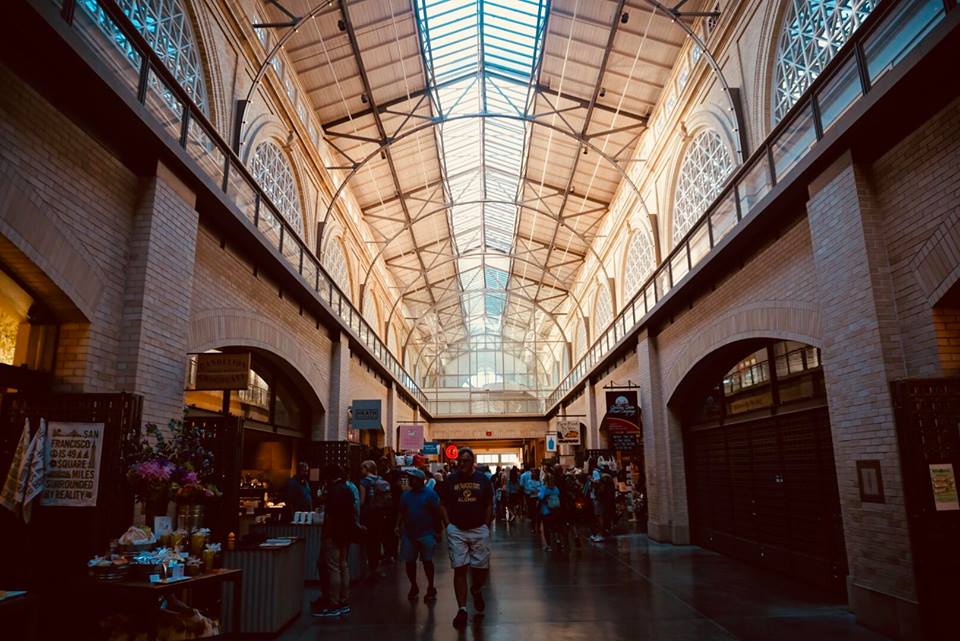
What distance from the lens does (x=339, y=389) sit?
53.7 feet

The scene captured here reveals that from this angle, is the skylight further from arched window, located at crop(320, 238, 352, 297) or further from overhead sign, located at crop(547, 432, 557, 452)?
overhead sign, located at crop(547, 432, 557, 452)

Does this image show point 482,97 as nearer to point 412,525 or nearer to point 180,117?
point 180,117

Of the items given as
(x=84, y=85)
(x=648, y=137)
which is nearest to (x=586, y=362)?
(x=648, y=137)

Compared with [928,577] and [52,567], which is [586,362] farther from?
[52,567]

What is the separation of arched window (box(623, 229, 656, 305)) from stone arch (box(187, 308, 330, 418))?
9.58 meters

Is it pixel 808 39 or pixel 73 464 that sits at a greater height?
pixel 808 39

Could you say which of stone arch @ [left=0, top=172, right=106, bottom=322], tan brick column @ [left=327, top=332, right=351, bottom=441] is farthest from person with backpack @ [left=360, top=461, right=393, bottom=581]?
tan brick column @ [left=327, top=332, right=351, bottom=441]

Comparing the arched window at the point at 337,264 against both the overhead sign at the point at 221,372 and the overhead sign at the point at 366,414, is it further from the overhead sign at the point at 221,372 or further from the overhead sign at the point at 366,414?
the overhead sign at the point at 221,372

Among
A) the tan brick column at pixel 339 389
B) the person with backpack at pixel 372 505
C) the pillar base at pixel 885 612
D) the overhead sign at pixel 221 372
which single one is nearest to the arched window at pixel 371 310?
the tan brick column at pixel 339 389

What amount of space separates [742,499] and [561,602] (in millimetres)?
5139

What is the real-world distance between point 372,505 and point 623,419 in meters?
7.91

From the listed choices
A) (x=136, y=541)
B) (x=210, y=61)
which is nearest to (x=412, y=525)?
(x=136, y=541)

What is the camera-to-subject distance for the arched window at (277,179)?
45.8ft

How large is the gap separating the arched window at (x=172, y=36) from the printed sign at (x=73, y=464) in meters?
4.31
